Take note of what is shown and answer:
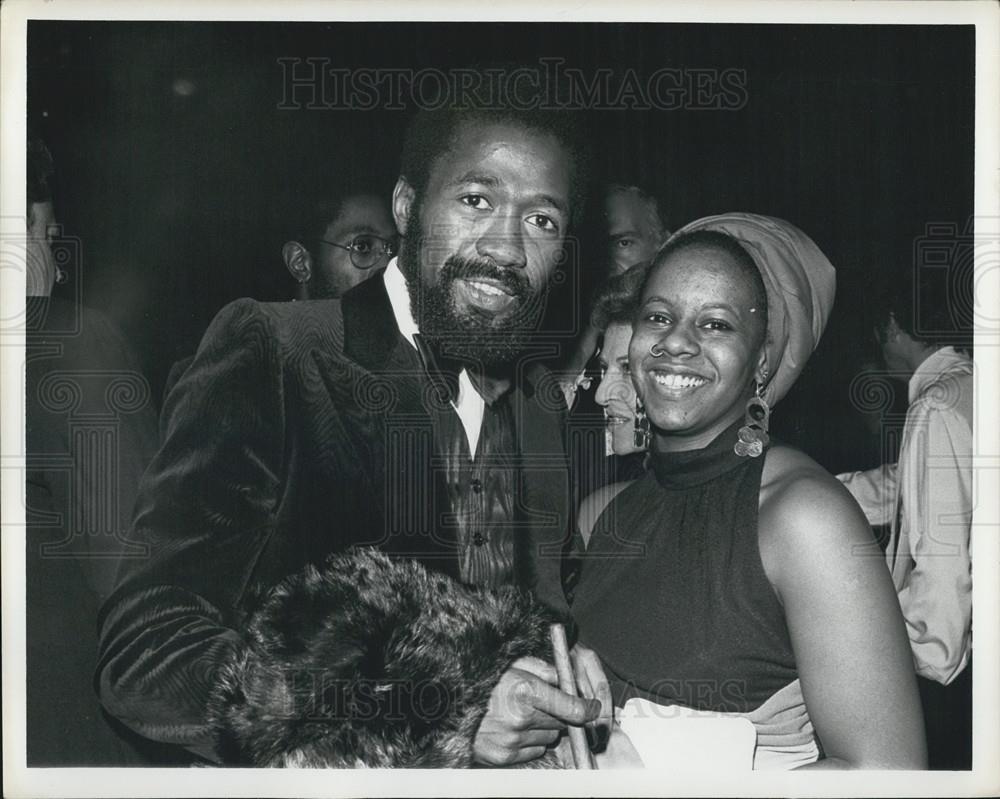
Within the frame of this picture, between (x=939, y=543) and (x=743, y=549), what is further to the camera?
(x=939, y=543)

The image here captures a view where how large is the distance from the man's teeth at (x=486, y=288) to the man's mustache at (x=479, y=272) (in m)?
0.02

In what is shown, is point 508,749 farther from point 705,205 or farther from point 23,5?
point 23,5

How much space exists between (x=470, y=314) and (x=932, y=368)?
1275 mm

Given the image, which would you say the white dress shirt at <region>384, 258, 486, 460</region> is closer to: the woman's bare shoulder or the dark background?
the dark background

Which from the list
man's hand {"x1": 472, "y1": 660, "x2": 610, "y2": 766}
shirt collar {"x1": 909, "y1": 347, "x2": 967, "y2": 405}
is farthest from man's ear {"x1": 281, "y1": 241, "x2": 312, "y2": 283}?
shirt collar {"x1": 909, "y1": 347, "x2": 967, "y2": 405}

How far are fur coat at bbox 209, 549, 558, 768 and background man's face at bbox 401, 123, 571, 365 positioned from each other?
0.67 metres

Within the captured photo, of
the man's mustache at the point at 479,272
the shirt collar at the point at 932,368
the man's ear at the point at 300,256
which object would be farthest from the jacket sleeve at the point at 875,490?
the man's ear at the point at 300,256

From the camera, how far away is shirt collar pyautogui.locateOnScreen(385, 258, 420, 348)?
2.70 metres

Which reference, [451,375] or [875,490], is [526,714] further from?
[875,490]

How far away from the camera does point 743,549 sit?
265 cm

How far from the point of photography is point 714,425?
2.68 metres

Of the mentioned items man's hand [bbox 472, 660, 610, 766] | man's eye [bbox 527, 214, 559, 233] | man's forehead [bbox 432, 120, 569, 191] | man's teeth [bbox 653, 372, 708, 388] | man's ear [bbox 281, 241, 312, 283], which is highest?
man's forehead [bbox 432, 120, 569, 191]

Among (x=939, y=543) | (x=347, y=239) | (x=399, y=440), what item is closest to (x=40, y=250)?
(x=347, y=239)

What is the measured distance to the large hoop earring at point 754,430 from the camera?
2.69 m
